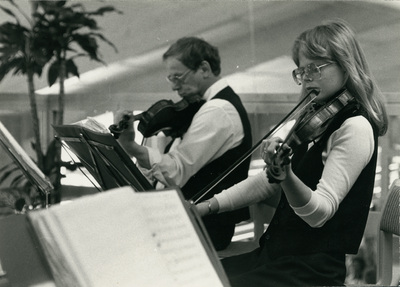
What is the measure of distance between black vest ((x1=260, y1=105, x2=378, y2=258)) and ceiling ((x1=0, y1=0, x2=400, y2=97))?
0.46ft

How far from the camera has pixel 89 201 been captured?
617 mm

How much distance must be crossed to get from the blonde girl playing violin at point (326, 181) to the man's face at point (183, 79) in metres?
0.18

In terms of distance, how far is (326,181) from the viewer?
106 cm

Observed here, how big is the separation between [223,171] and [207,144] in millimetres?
57

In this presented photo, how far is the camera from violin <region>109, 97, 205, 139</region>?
47.9 inches

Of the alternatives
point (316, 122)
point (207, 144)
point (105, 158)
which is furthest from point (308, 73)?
point (105, 158)

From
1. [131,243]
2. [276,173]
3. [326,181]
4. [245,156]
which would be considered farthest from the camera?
[245,156]

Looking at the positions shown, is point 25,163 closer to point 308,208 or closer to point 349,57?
point 308,208

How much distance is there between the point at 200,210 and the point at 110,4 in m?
0.44

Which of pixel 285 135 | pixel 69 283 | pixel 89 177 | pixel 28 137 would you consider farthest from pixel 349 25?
pixel 69 283

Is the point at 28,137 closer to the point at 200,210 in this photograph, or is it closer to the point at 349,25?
the point at 200,210

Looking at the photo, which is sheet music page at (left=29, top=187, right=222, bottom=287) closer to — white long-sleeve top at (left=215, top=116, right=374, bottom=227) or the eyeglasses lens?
white long-sleeve top at (left=215, top=116, right=374, bottom=227)

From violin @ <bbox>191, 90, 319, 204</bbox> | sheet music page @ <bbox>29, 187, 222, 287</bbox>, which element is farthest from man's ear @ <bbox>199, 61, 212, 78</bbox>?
sheet music page @ <bbox>29, 187, 222, 287</bbox>

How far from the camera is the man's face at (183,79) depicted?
4.00 ft
